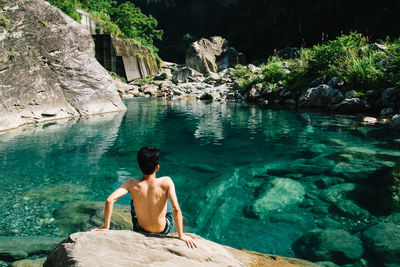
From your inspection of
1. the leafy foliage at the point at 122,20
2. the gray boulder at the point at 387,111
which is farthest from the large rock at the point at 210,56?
the gray boulder at the point at 387,111

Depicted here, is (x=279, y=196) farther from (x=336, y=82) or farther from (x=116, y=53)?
(x=116, y=53)

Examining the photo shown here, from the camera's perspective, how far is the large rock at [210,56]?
36031mm

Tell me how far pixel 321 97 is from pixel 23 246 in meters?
13.2

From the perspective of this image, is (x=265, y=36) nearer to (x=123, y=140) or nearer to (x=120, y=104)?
(x=120, y=104)

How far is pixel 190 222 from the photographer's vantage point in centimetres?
349

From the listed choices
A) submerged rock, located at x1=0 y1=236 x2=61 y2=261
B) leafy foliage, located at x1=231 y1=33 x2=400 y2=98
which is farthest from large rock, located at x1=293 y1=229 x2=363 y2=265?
leafy foliage, located at x1=231 y1=33 x2=400 y2=98

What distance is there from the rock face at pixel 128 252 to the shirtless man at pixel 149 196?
13 centimetres

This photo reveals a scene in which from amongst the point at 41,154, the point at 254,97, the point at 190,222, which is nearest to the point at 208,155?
the point at 190,222

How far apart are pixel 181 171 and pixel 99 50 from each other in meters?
31.4

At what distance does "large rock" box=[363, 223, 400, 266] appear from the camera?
254 centimetres

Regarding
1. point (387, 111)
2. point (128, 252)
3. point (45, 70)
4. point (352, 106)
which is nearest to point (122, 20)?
point (45, 70)

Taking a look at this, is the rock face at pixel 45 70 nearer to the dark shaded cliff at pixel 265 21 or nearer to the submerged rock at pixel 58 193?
the submerged rock at pixel 58 193

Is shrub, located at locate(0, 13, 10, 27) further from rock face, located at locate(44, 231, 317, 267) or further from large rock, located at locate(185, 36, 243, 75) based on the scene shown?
large rock, located at locate(185, 36, 243, 75)

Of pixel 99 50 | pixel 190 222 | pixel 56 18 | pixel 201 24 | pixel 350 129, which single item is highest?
pixel 201 24
